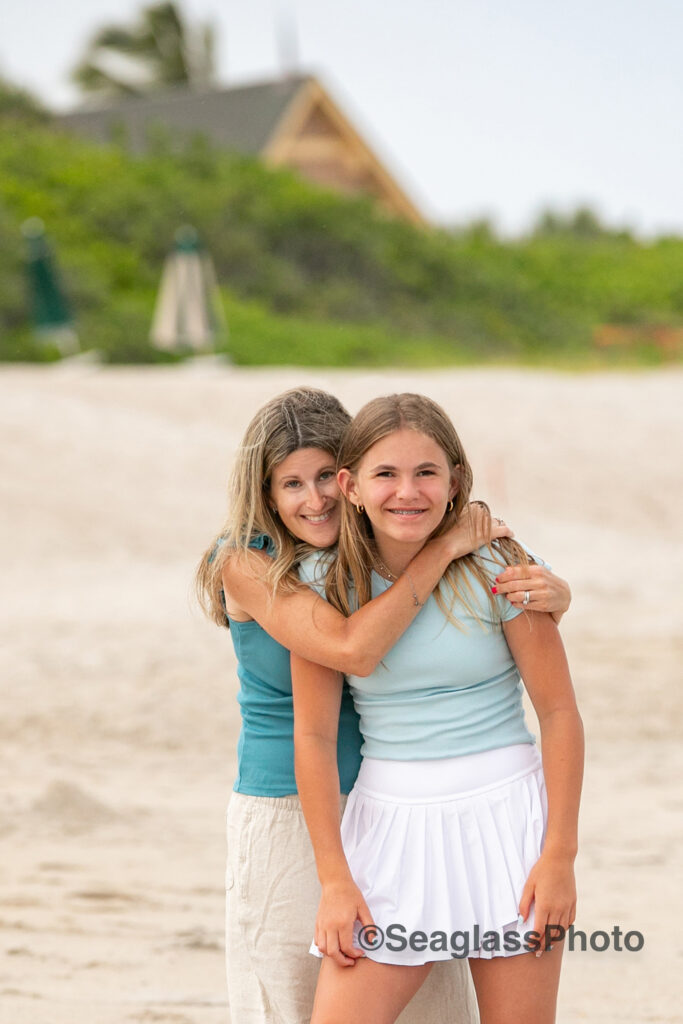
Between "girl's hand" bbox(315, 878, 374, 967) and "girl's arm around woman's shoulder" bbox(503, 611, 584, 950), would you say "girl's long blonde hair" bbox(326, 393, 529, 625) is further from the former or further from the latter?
"girl's hand" bbox(315, 878, 374, 967)

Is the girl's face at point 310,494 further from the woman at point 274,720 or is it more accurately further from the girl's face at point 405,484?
the girl's face at point 405,484

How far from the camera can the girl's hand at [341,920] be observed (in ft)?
6.17

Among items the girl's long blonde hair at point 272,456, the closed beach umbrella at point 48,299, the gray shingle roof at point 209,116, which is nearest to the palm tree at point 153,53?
the gray shingle roof at point 209,116

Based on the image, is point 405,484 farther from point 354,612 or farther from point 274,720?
point 274,720

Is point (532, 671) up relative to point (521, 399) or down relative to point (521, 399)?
down

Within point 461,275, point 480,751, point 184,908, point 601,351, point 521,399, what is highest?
point 461,275

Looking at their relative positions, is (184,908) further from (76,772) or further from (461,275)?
(461,275)

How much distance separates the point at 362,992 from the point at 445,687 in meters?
0.47

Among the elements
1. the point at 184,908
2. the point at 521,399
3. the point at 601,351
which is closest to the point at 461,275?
the point at 601,351

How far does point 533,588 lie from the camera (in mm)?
1973

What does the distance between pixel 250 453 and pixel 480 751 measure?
0.63m

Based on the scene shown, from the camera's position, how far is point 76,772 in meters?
5.93

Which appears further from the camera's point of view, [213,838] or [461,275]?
[461,275]

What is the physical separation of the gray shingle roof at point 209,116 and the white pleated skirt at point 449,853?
25996mm
